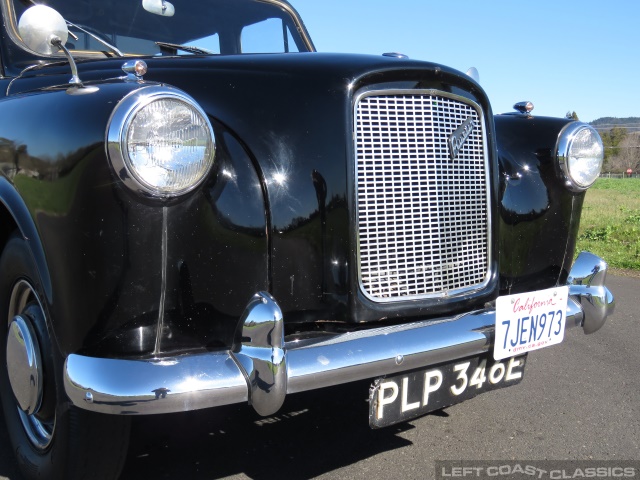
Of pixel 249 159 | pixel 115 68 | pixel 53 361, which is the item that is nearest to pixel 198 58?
pixel 115 68

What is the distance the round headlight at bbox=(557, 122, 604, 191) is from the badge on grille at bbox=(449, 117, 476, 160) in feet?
2.16

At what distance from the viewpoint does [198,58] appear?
2473 millimetres

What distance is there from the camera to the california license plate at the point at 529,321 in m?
2.18

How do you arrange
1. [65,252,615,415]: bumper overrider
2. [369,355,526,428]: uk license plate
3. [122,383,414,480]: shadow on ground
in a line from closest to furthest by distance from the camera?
[65,252,615,415]: bumper overrider
[369,355,526,428]: uk license plate
[122,383,414,480]: shadow on ground

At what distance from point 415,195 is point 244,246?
2.00 feet

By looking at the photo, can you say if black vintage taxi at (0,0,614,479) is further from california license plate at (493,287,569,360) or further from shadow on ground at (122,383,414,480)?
shadow on ground at (122,383,414,480)

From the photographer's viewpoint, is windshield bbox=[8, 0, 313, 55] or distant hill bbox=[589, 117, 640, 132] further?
distant hill bbox=[589, 117, 640, 132]

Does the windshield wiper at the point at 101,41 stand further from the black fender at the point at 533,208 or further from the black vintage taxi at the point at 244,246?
the black fender at the point at 533,208

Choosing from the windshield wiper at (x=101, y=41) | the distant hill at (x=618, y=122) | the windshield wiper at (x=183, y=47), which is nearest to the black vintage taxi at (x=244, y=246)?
the windshield wiper at (x=101, y=41)

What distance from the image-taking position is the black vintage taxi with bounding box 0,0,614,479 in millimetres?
1752

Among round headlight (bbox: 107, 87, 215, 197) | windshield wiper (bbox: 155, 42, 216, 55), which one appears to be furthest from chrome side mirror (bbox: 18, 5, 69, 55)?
windshield wiper (bbox: 155, 42, 216, 55)

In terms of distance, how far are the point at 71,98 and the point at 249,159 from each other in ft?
1.76

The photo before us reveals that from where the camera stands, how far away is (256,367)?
1.76m

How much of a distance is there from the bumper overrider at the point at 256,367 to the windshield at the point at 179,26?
158cm
